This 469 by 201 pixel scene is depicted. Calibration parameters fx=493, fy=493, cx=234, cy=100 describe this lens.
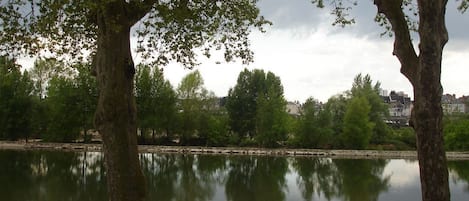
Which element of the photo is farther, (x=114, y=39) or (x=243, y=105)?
(x=243, y=105)

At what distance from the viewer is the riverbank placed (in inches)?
2212

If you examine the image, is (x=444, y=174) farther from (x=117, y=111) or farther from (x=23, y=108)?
(x=23, y=108)

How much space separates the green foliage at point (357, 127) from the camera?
59.3 meters

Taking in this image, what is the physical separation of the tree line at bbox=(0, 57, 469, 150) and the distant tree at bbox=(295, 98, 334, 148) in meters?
0.12

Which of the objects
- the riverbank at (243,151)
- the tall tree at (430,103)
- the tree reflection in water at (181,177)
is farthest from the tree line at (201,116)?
the tall tree at (430,103)

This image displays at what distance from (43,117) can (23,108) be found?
2488mm

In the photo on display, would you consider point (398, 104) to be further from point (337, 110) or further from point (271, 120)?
point (271, 120)

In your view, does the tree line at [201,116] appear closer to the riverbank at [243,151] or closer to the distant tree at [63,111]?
the distant tree at [63,111]

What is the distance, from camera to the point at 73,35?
8.88 m

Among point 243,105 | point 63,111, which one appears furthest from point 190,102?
point 63,111

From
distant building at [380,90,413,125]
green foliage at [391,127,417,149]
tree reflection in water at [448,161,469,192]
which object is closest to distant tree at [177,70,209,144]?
green foliage at [391,127,417,149]

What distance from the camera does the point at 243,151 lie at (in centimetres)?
5762

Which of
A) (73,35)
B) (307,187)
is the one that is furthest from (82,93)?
(73,35)

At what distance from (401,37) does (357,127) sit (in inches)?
2135
